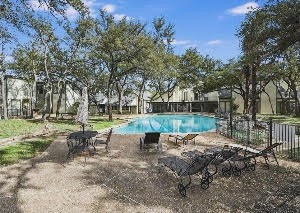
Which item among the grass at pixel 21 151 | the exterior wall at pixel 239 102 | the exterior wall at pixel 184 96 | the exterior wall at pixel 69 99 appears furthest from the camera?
the exterior wall at pixel 184 96

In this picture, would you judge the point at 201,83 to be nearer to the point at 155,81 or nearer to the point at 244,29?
the point at 155,81

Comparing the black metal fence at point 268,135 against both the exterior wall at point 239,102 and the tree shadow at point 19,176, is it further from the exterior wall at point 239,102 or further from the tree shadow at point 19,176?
the exterior wall at point 239,102

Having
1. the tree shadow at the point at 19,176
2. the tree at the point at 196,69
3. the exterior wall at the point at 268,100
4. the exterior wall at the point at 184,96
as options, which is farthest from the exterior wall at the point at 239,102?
the tree shadow at the point at 19,176

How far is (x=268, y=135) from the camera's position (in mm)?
15094

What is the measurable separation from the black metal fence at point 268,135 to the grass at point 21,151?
10.5 meters

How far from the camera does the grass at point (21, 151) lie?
12.5 m

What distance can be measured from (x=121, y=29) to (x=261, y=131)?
18.2m

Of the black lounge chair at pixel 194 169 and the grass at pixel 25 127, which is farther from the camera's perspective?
the grass at pixel 25 127

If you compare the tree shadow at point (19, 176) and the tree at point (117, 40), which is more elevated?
the tree at point (117, 40)

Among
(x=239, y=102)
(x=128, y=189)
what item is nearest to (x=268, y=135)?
(x=128, y=189)

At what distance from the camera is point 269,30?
42.8ft

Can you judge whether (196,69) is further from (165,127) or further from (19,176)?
(19,176)

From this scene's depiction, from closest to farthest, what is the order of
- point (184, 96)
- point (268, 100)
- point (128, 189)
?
point (128, 189), point (268, 100), point (184, 96)

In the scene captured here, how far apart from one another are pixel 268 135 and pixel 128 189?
8.79 meters
